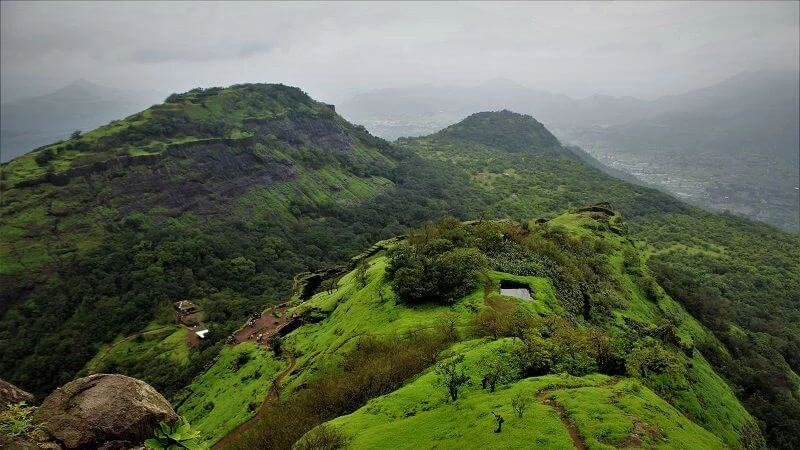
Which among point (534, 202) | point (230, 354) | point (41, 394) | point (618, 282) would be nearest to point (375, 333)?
point (230, 354)

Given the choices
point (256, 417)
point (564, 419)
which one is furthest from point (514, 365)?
point (256, 417)

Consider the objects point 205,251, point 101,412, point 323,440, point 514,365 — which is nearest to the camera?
point 101,412

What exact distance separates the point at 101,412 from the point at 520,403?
1972 centimetres

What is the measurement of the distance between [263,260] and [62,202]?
213 feet

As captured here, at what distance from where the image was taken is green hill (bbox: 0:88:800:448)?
8219 cm

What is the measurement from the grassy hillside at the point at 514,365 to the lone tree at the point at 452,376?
0.40 metres

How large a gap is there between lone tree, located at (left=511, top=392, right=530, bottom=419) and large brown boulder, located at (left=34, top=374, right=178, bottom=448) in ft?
54.3

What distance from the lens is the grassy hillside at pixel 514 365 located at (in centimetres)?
2198

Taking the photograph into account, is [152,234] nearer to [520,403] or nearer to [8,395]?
[8,395]

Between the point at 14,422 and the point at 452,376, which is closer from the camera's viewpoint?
the point at 14,422

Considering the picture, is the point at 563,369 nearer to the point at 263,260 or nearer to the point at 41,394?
the point at 41,394

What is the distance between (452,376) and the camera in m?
25.6

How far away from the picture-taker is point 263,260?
140 m

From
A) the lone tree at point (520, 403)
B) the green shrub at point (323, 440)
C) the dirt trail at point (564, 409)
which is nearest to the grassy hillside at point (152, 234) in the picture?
the green shrub at point (323, 440)
